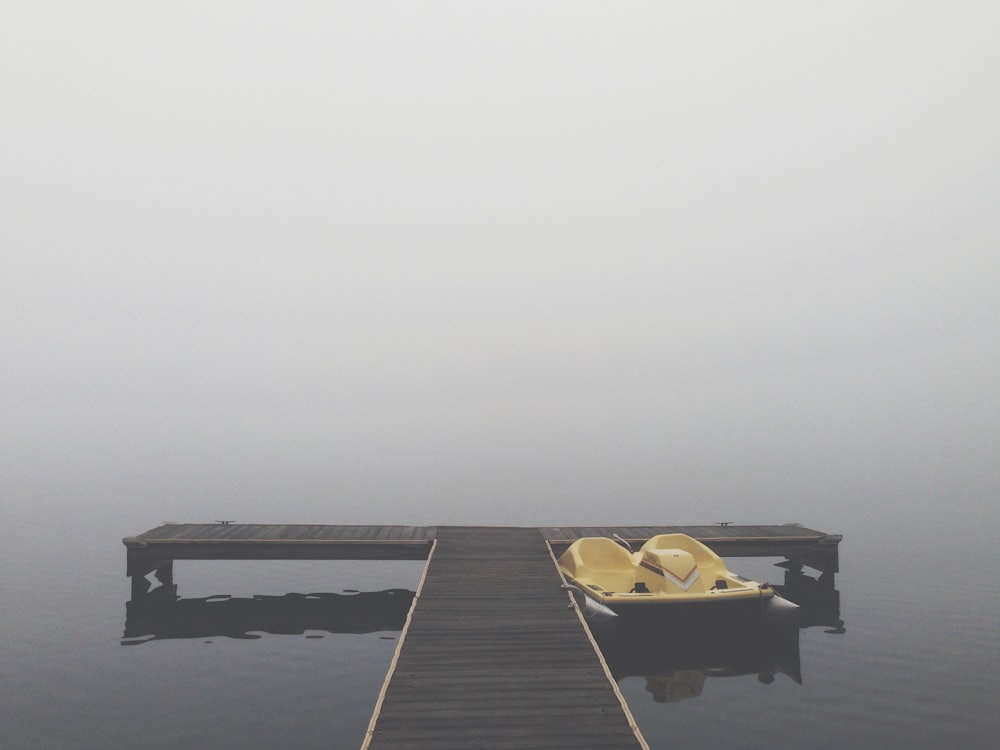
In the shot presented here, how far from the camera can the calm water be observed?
9445 mm

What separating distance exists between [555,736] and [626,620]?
20.2 ft

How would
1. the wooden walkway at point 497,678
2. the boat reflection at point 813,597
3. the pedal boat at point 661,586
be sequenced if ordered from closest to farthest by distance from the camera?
the wooden walkway at point 497,678 < the pedal boat at point 661,586 < the boat reflection at point 813,597

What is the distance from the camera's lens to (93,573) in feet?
66.3

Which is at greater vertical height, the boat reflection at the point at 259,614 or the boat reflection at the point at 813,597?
the boat reflection at the point at 259,614

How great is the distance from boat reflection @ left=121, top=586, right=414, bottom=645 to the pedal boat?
4.90m

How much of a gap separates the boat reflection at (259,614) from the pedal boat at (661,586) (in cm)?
490

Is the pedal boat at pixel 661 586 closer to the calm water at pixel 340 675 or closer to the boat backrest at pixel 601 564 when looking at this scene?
the boat backrest at pixel 601 564

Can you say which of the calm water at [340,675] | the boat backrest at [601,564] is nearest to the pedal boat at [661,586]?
the boat backrest at [601,564]

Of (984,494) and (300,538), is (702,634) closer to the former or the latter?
(300,538)

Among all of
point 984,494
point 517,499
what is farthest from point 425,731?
point 984,494

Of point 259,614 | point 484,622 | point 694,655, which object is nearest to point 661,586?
point 694,655

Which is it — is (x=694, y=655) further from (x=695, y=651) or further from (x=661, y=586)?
(x=661, y=586)

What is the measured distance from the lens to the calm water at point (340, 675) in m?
9.45

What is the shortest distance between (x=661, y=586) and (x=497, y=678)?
6033 millimetres
